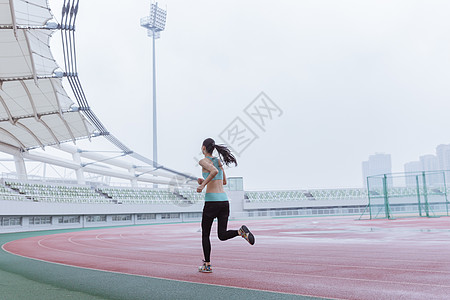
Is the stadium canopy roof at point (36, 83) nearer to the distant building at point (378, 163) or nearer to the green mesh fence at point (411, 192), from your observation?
the green mesh fence at point (411, 192)

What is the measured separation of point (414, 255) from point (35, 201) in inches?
1254

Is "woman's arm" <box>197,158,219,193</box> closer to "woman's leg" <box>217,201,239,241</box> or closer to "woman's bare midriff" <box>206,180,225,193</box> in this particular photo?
"woman's bare midriff" <box>206,180,225,193</box>

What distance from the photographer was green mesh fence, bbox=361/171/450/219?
2953 cm

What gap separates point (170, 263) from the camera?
8.16 metres

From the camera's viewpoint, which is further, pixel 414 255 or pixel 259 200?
pixel 259 200

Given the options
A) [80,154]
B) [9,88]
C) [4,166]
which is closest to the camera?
[9,88]

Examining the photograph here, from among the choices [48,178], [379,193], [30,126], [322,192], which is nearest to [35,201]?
[30,126]

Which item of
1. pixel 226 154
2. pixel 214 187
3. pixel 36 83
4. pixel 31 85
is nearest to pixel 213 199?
pixel 214 187

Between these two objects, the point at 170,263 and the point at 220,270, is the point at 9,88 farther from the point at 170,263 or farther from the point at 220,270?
the point at 220,270

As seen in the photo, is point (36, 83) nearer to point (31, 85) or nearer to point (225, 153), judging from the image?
point (31, 85)

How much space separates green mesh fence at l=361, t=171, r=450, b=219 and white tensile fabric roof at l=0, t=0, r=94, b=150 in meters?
21.5

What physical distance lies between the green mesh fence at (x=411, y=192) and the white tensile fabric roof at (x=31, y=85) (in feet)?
70.6

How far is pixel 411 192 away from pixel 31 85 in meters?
26.3

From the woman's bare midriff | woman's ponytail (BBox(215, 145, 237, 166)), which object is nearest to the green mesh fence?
woman's ponytail (BBox(215, 145, 237, 166))
